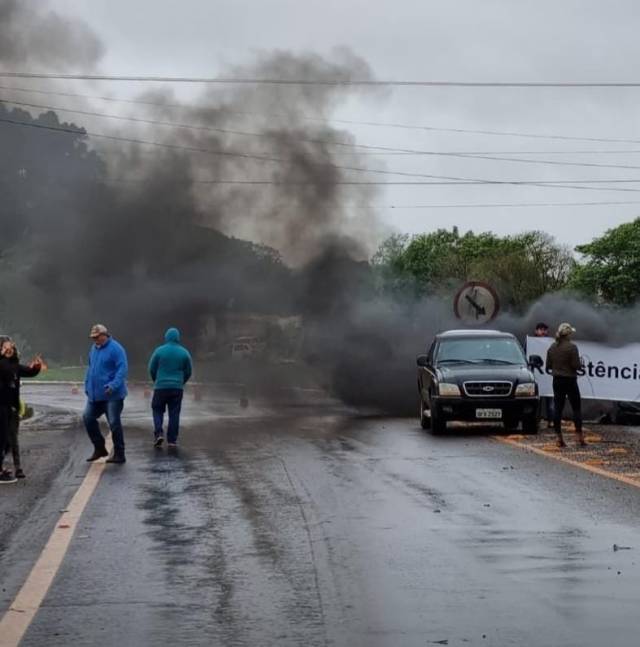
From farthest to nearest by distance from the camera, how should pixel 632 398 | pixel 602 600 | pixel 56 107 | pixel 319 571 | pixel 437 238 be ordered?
pixel 437 238
pixel 56 107
pixel 632 398
pixel 319 571
pixel 602 600

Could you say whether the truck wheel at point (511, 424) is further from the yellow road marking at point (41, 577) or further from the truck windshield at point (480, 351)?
the yellow road marking at point (41, 577)

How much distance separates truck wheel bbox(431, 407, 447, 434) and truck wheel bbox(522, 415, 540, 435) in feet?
4.23

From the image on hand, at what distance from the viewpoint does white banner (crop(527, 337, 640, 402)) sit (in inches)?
992

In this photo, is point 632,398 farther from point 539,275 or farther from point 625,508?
point 539,275

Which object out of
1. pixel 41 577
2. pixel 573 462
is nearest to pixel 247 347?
pixel 573 462

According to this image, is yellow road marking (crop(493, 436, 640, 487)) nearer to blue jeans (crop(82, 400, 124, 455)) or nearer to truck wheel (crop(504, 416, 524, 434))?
truck wheel (crop(504, 416, 524, 434))

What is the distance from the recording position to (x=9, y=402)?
48.2 ft

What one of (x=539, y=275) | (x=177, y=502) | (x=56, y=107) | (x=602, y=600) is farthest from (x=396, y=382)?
(x=539, y=275)

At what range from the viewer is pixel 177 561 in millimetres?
9102

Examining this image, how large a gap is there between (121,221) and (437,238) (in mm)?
48269

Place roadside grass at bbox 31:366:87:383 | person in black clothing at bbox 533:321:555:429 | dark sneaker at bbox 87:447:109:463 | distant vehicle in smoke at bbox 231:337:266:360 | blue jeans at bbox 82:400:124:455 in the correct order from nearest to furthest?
blue jeans at bbox 82:400:124:455
dark sneaker at bbox 87:447:109:463
person in black clothing at bbox 533:321:555:429
distant vehicle in smoke at bbox 231:337:266:360
roadside grass at bbox 31:366:87:383

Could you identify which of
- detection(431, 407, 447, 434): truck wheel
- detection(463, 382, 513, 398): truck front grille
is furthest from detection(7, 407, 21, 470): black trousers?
detection(463, 382, 513, 398): truck front grille

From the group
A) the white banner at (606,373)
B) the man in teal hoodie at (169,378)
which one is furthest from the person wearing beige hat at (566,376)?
the white banner at (606,373)

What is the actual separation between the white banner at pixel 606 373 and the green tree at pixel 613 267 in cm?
3880
